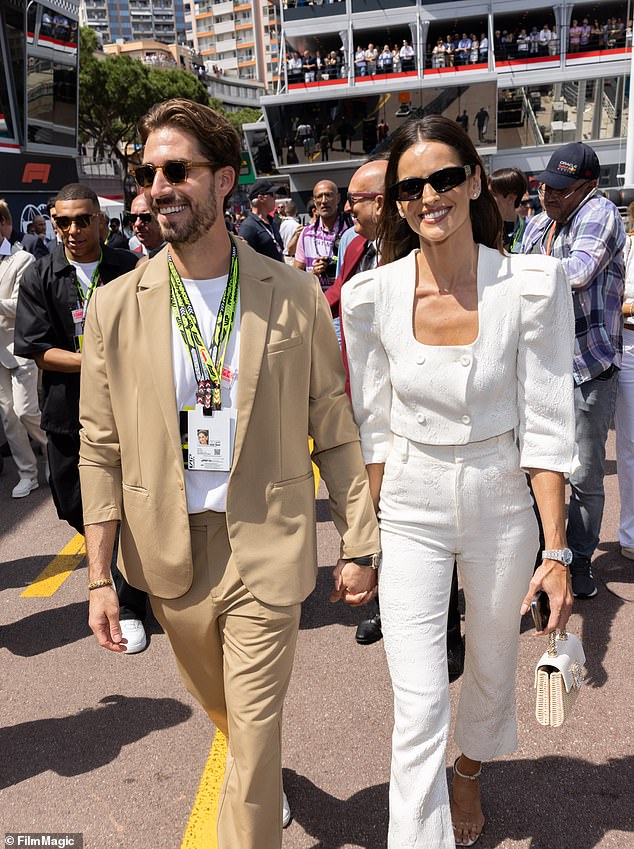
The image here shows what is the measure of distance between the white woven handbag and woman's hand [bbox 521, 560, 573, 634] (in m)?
0.07

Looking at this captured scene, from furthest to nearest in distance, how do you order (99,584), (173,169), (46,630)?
(46,630)
(99,584)
(173,169)

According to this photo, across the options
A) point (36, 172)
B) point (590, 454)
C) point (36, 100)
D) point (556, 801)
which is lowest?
point (556, 801)

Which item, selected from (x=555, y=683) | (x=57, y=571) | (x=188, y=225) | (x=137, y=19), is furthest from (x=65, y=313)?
(x=137, y=19)

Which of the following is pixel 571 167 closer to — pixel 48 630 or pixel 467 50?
pixel 48 630

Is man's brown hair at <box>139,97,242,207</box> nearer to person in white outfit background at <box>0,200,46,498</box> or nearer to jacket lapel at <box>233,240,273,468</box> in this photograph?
jacket lapel at <box>233,240,273,468</box>

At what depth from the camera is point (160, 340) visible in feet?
7.21

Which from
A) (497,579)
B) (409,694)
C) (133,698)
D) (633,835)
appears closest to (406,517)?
(497,579)

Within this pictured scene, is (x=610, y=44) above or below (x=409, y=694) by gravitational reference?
above

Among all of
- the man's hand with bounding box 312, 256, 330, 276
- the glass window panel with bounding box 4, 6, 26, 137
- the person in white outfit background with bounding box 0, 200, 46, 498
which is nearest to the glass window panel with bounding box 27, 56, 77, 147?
the glass window panel with bounding box 4, 6, 26, 137

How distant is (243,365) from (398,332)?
1.57 ft

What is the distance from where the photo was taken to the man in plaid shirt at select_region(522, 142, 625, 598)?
3.88 m

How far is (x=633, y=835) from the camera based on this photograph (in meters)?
2.56

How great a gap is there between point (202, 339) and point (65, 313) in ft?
6.83

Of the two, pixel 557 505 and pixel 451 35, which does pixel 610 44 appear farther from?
pixel 557 505
